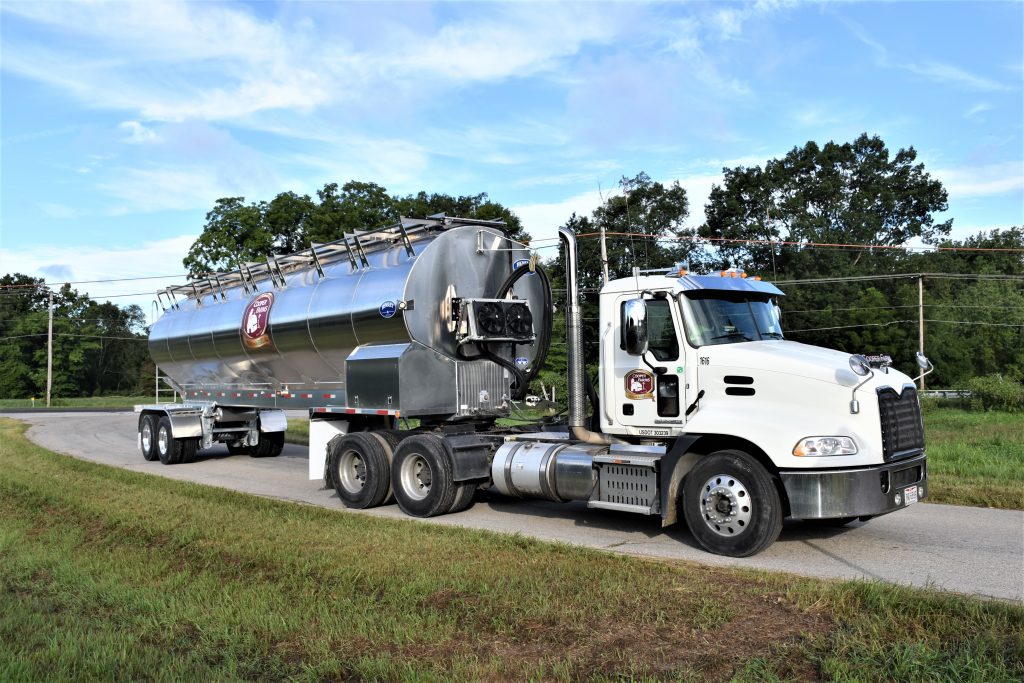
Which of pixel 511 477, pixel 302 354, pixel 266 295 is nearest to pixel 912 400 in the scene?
pixel 511 477

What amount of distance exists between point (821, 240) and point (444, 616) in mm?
55477

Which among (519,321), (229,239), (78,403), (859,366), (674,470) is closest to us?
(859,366)

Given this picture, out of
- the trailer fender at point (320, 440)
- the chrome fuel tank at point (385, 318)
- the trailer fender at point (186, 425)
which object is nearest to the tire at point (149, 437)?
the trailer fender at point (186, 425)

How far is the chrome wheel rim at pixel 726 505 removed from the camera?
26.8ft

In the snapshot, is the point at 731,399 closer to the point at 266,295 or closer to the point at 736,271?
the point at 736,271

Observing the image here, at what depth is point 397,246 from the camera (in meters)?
12.1

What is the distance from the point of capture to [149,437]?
61.6 ft

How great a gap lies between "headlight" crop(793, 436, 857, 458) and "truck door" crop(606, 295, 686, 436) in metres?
1.43

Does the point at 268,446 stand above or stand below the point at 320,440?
below

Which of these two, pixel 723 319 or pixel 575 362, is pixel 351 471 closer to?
pixel 575 362

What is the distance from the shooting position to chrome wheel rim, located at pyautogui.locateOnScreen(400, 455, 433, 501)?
11227 millimetres

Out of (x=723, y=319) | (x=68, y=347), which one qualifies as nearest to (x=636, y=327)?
(x=723, y=319)

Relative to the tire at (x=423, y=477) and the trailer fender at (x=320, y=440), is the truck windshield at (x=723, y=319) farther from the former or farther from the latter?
the trailer fender at (x=320, y=440)

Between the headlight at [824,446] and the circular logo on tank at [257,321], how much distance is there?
967 centimetres
